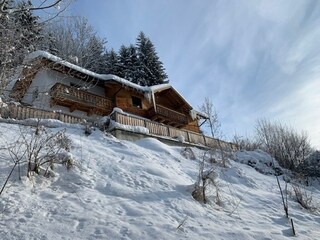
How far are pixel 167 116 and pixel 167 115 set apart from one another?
93 mm

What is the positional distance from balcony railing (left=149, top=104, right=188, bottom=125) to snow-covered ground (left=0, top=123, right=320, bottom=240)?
1419 centimetres

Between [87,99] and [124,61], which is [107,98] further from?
[124,61]

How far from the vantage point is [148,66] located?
31516 mm

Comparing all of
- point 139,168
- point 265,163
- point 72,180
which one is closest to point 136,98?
point 265,163

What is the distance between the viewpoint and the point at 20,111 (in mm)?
11625

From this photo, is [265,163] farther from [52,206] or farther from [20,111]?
[52,206]

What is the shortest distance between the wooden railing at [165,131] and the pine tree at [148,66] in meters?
13.9

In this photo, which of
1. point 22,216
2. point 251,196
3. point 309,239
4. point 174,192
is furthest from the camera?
point 251,196

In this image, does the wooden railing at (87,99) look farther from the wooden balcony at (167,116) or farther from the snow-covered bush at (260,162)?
the snow-covered bush at (260,162)

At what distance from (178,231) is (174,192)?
1.95 m

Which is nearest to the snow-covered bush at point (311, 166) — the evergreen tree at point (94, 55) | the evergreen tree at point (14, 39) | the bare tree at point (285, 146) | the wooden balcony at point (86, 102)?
the bare tree at point (285, 146)

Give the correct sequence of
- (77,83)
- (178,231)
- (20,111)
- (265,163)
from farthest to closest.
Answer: (77,83) < (265,163) < (20,111) < (178,231)

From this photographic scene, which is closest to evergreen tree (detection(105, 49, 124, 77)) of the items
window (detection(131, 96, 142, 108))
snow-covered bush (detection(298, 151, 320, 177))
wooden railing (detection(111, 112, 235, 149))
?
window (detection(131, 96, 142, 108))

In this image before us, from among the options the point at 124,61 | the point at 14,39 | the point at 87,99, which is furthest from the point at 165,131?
the point at 124,61
